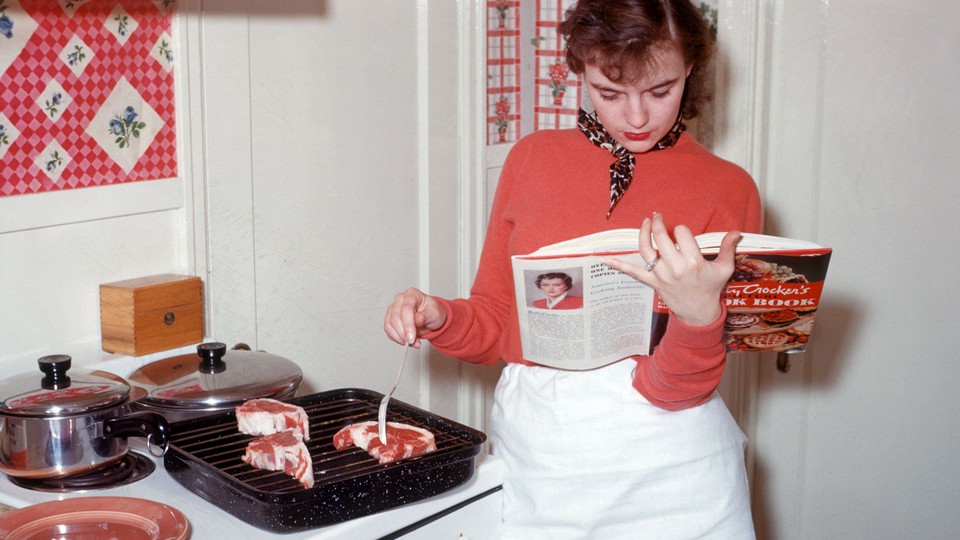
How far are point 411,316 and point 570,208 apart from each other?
0.95 ft

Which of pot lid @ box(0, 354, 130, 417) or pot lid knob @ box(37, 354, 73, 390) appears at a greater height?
pot lid knob @ box(37, 354, 73, 390)

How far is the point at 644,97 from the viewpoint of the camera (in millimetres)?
1554

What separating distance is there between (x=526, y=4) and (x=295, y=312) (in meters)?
0.90

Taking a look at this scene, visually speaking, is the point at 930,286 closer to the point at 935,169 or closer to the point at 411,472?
the point at 935,169

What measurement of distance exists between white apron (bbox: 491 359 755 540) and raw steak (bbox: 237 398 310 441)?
1.03 feet

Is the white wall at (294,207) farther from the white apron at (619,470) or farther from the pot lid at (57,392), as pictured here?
the white apron at (619,470)

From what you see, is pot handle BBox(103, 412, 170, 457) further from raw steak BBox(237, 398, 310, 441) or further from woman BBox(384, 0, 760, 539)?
woman BBox(384, 0, 760, 539)

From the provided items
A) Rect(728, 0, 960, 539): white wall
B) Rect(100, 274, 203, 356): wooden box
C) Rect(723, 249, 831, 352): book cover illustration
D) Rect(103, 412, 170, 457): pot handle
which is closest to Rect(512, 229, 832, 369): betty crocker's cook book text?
Rect(723, 249, 831, 352): book cover illustration

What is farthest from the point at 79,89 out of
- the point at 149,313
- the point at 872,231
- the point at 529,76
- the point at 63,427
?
the point at 872,231

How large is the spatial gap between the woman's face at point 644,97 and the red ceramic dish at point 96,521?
0.79 metres

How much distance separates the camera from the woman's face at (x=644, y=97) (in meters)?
1.54

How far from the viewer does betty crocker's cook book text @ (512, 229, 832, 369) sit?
4.54 feet

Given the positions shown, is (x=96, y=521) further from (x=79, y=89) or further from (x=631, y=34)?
(x=631, y=34)

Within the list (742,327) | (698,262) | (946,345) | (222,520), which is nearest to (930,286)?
(946,345)
